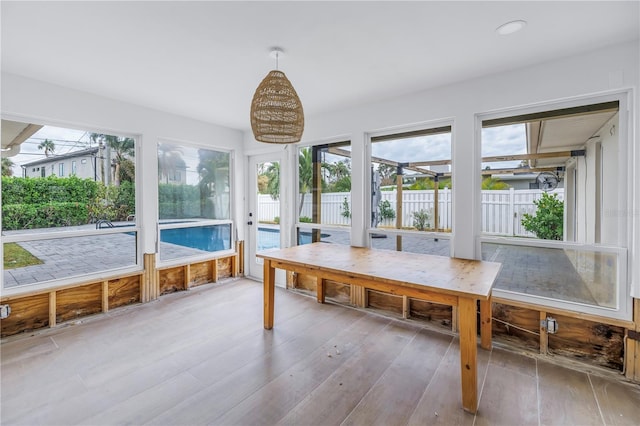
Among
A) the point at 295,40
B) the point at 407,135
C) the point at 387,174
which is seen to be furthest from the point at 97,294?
the point at 407,135

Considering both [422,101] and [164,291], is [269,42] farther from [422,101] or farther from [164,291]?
[164,291]

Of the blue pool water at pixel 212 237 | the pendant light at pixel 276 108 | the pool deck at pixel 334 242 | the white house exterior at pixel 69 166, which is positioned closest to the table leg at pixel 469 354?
the pool deck at pixel 334 242

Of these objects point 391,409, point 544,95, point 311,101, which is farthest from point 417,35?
point 391,409

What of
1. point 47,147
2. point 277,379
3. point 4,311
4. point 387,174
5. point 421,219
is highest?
point 47,147

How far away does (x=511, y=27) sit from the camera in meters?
2.03

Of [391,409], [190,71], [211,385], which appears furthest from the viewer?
[190,71]

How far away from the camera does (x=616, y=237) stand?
233cm

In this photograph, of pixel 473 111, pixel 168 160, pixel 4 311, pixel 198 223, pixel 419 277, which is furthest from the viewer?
pixel 198 223

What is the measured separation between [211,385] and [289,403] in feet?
1.99

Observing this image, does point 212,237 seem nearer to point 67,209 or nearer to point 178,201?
point 178,201

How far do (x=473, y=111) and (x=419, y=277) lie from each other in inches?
71.5

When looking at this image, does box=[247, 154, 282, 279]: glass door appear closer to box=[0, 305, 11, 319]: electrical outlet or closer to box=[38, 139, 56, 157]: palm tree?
box=[38, 139, 56, 157]: palm tree

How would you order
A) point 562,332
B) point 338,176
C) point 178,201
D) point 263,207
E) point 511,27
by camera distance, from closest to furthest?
point 511,27 → point 562,332 → point 338,176 → point 178,201 → point 263,207

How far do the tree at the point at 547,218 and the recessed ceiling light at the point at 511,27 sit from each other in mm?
1470
